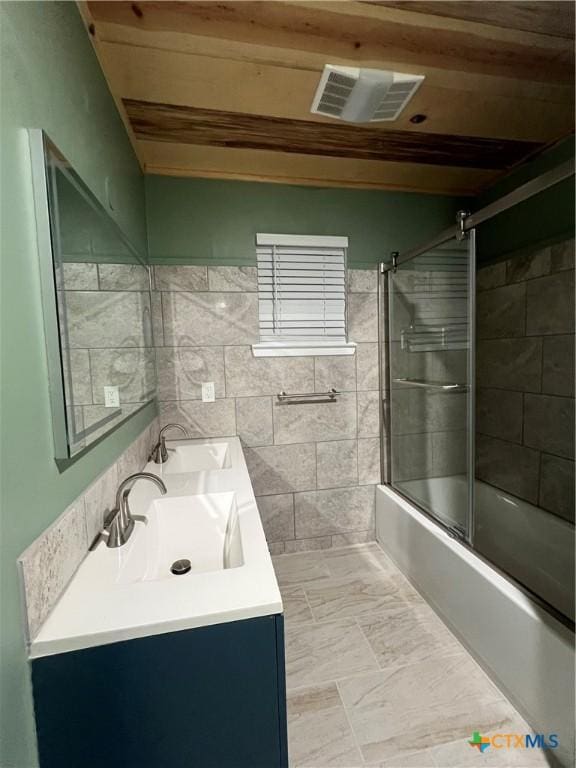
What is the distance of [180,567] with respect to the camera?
1097 millimetres

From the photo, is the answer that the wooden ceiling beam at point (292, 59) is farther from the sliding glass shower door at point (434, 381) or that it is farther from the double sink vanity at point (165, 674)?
the double sink vanity at point (165, 674)

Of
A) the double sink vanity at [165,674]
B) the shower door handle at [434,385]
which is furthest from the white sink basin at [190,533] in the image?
the shower door handle at [434,385]

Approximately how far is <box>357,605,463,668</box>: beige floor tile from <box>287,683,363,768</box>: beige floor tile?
0.96 ft

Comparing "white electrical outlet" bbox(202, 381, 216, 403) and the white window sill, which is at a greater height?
the white window sill

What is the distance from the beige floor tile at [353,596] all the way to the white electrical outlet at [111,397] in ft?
4.82

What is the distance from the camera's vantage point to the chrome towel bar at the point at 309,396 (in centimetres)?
226

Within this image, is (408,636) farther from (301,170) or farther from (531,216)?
(301,170)

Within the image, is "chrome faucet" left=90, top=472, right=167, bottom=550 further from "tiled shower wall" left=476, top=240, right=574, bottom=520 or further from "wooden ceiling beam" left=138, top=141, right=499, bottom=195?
"tiled shower wall" left=476, top=240, right=574, bottom=520

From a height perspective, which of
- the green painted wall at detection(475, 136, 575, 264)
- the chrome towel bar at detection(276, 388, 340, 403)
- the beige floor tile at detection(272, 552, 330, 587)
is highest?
the green painted wall at detection(475, 136, 575, 264)

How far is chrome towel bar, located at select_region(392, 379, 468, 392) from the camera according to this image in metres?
1.87

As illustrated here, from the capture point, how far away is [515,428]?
212 cm

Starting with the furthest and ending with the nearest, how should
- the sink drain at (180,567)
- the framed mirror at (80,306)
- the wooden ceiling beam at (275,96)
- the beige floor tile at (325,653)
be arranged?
the beige floor tile at (325,653), the wooden ceiling beam at (275,96), the sink drain at (180,567), the framed mirror at (80,306)

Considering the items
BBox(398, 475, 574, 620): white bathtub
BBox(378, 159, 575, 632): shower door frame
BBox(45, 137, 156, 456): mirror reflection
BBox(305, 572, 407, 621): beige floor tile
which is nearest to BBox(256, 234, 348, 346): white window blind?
BBox(378, 159, 575, 632): shower door frame

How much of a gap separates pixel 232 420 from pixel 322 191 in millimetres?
1605
